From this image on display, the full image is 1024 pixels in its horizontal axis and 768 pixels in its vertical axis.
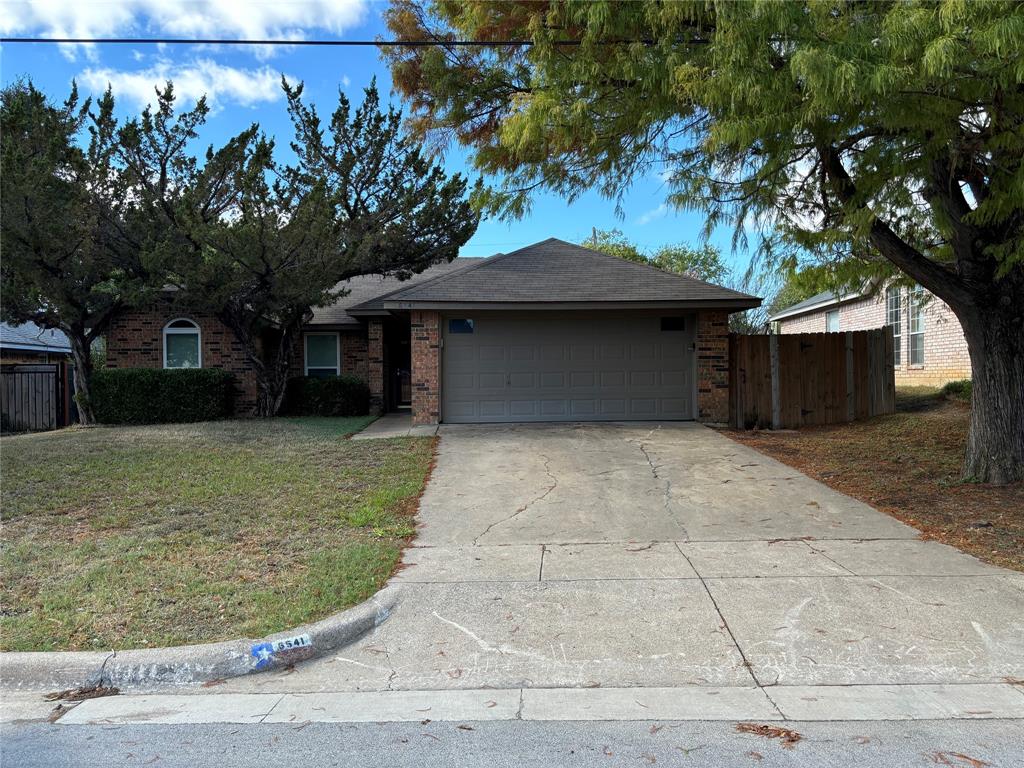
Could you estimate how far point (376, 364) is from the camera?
55.8ft

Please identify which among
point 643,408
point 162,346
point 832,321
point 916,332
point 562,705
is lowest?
point 562,705

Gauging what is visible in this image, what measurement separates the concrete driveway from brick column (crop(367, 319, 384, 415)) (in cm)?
891

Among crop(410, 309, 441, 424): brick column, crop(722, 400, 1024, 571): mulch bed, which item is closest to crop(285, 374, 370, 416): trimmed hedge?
crop(410, 309, 441, 424): brick column

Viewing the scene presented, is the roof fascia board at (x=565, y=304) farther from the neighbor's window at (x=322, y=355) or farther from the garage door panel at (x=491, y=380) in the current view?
the neighbor's window at (x=322, y=355)

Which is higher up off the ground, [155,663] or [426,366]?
[426,366]

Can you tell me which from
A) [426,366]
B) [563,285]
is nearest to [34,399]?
[426,366]

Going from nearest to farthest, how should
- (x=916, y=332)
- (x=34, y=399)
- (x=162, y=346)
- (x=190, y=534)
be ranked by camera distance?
(x=190, y=534)
(x=34, y=399)
(x=162, y=346)
(x=916, y=332)

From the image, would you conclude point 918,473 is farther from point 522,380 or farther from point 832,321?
point 832,321

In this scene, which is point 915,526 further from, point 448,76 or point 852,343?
point 852,343

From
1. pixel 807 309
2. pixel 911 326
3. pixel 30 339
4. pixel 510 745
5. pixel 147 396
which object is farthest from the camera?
pixel 807 309

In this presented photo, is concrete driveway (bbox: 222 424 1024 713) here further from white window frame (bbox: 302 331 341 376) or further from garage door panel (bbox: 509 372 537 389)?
white window frame (bbox: 302 331 341 376)

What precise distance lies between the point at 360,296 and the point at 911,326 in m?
16.4

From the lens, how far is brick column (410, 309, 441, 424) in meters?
13.5

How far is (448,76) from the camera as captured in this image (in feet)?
26.3
